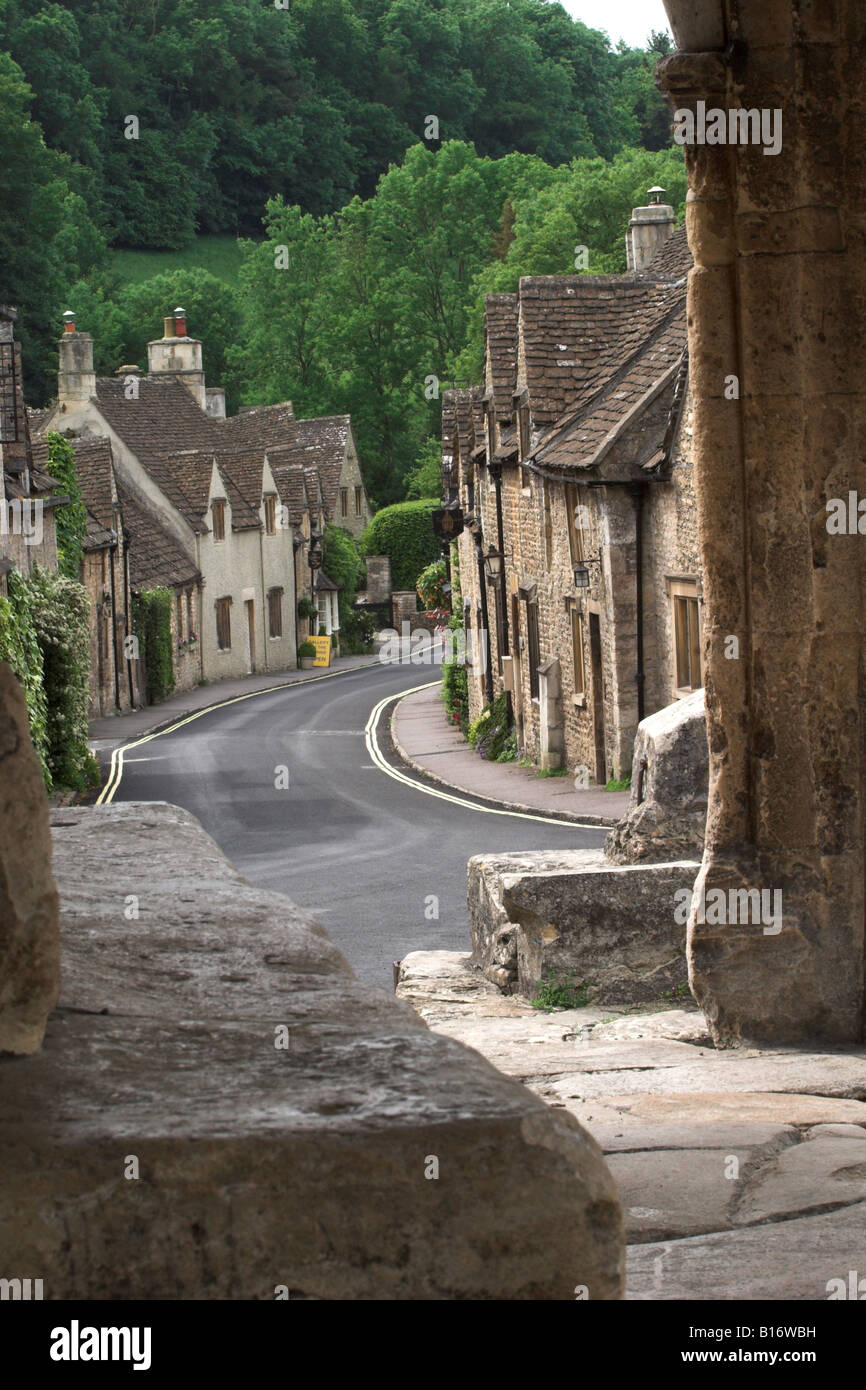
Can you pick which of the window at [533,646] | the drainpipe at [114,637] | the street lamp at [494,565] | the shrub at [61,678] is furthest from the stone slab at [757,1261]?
the drainpipe at [114,637]

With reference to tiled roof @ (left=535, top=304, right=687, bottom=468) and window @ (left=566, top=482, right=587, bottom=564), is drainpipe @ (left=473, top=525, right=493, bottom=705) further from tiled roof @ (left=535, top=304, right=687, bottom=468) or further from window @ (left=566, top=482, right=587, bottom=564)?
tiled roof @ (left=535, top=304, right=687, bottom=468)

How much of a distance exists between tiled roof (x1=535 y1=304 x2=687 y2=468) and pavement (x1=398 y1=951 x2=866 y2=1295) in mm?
17082

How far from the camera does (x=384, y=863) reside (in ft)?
68.4

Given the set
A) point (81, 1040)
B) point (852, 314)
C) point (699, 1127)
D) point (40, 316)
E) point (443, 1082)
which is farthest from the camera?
point (40, 316)

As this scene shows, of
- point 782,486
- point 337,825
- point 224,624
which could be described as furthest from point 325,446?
point 782,486

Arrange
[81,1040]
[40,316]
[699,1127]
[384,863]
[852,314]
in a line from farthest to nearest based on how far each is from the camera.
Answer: [40,316] < [384,863] < [852,314] < [699,1127] < [81,1040]

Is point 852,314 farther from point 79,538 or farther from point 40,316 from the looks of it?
point 40,316

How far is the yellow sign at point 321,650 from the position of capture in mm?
57844

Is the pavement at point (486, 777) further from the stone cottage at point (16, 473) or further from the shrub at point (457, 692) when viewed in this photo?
the stone cottage at point (16, 473)

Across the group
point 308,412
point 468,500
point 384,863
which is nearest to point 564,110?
point 308,412

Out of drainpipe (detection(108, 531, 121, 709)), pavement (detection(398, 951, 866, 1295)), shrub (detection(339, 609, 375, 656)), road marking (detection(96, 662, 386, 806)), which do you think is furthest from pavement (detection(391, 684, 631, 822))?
shrub (detection(339, 609, 375, 656))

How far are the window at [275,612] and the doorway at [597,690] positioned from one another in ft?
101

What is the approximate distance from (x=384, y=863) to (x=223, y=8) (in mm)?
88611

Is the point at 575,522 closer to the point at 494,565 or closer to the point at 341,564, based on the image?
the point at 494,565
